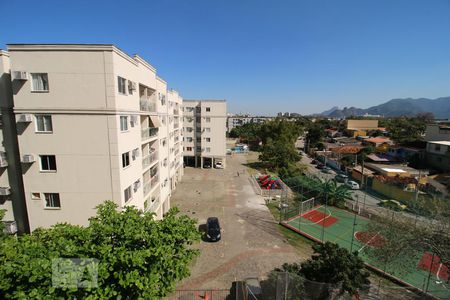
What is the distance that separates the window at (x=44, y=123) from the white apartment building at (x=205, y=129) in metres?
35.2

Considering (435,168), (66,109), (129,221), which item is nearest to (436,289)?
(129,221)

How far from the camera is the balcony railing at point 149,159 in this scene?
17616mm

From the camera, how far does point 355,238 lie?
20.9 meters

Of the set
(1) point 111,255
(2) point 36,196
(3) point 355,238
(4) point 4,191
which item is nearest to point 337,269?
(1) point 111,255

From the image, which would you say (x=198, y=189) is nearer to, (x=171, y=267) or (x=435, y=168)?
(x=171, y=267)

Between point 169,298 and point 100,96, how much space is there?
482 inches

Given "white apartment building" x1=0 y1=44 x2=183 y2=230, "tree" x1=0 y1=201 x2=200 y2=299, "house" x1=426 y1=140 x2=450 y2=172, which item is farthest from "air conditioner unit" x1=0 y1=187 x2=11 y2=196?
"house" x1=426 y1=140 x2=450 y2=172

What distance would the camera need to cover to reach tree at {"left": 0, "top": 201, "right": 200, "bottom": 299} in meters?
6.32

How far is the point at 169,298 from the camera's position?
12.5m

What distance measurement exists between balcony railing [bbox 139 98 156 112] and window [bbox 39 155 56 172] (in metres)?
6.75

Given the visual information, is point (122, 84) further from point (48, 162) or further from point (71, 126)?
point (48, 162)

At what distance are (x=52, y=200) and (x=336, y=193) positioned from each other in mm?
28541

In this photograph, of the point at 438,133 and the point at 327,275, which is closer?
the point at 327,275

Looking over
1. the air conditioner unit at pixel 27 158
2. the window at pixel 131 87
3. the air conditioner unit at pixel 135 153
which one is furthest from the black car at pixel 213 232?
the air conditioner unit at pixel 27 158
